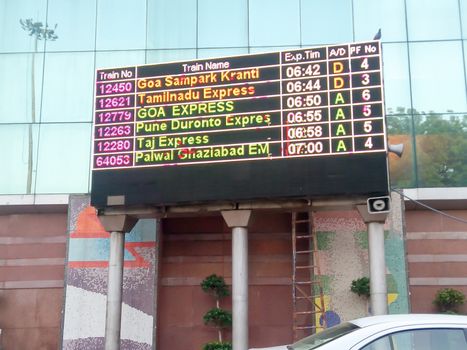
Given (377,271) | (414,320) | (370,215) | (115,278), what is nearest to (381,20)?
(370,215)

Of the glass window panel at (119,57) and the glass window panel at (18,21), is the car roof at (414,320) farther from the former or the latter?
the glass window panel at (18,21)

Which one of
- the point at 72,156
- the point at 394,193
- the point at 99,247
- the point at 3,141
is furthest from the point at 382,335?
the point at 3,141

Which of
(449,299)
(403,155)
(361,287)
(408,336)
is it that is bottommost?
(408,336)

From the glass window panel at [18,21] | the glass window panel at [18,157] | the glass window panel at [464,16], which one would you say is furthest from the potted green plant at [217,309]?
the glass window panel at [464,16]

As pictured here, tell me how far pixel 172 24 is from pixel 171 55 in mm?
1021

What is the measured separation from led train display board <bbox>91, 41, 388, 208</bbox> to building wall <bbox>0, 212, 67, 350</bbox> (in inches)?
157

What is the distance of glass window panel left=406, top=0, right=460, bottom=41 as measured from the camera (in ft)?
54.0

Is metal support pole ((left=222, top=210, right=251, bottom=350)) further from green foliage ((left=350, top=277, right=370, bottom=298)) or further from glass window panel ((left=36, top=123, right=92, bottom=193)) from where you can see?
glass window panel ((left=36, top=123, right=92, bottom=193))

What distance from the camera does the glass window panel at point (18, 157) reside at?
1616 cm

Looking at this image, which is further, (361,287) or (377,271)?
(361,287)

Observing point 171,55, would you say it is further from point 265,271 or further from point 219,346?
point 219,346

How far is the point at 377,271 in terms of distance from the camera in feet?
38.8

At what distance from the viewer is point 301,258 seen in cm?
1494

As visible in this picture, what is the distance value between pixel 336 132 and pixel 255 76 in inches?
85.7
